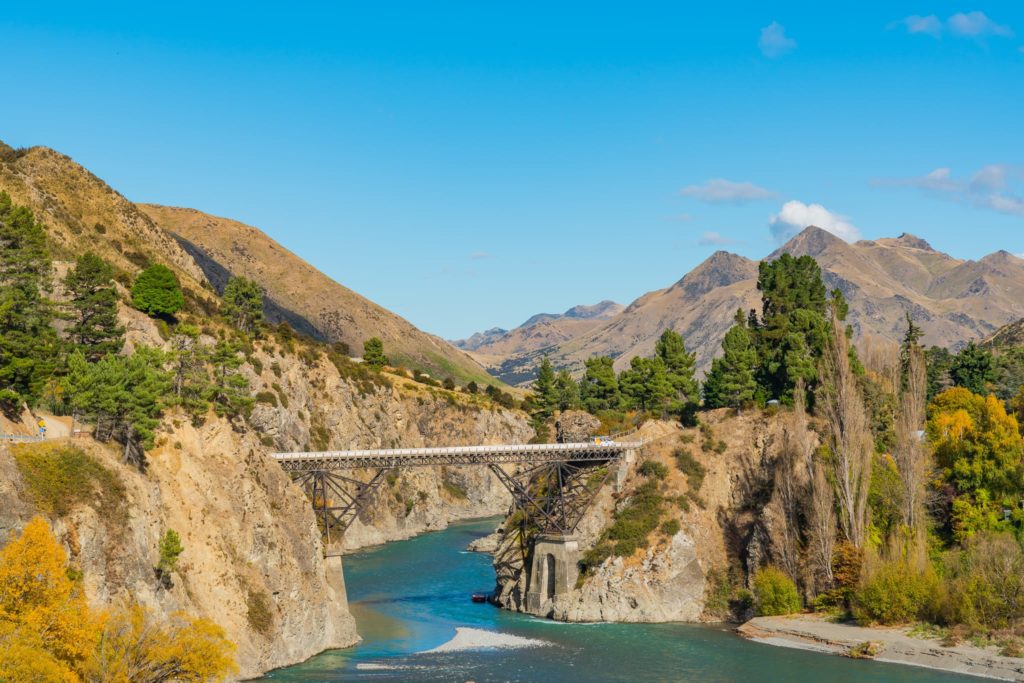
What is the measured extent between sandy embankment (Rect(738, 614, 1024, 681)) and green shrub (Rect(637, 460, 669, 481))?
18106mm

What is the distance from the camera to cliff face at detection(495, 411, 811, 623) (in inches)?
3514

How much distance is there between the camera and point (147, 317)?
11406 cm

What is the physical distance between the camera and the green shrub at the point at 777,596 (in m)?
84.9

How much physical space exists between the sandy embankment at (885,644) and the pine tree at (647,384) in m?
39.5

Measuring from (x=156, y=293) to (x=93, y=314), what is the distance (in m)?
29.5

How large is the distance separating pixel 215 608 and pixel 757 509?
5244 cm

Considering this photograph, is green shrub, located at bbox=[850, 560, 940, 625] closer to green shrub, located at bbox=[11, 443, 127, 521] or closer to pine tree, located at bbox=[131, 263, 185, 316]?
green shrub, located at bbox=[11, 443, 127, 521]

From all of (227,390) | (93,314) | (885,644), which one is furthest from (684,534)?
(93,314)

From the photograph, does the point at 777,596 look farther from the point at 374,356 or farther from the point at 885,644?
the point at 374,356

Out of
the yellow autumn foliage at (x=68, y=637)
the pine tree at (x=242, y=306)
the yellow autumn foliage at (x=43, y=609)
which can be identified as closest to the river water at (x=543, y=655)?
the yellow autumn foliage at (x=68, y=637)

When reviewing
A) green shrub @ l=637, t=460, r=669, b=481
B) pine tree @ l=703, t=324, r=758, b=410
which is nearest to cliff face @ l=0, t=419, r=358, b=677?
green shrub @ l=637, t=460, r=669, b=481

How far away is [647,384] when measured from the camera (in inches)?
4813

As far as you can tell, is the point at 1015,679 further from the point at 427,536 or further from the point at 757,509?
the point at 427,536

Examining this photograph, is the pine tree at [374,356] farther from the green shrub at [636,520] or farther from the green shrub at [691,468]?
the green shrub at [636,520]
